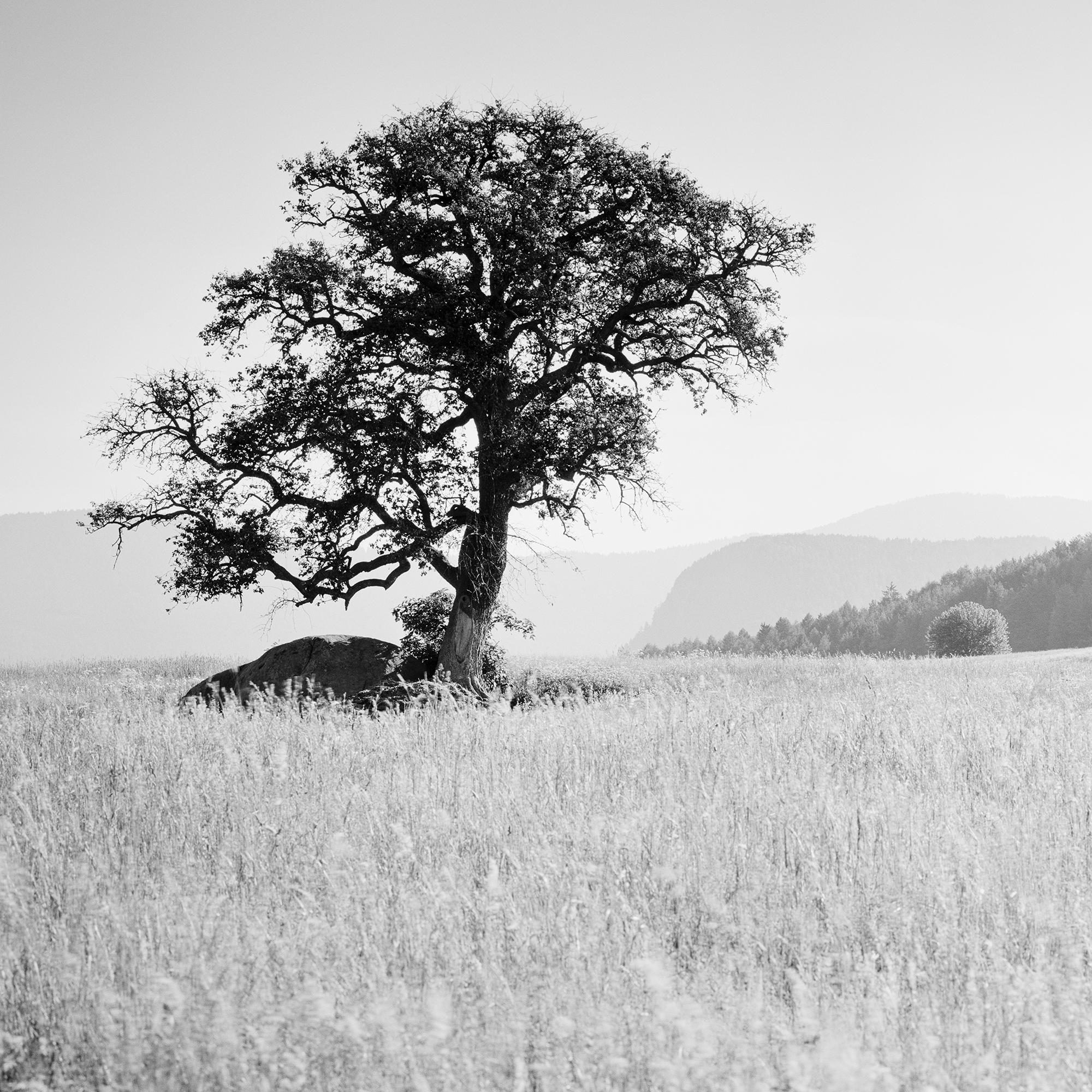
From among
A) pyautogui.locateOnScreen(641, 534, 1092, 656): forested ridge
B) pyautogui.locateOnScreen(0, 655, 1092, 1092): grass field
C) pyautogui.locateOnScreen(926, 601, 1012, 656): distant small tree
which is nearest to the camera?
pyautogui.locateOnScreen(0, 655, 1092, 1092): grass field

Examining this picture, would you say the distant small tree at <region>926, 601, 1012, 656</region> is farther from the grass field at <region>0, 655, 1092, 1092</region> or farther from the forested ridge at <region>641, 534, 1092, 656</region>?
the forested ridge at <region>641, 534, 1092, 656</region>

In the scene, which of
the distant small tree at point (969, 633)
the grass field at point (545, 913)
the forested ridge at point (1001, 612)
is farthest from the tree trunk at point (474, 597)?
the forested ridge at point (1001, 612)

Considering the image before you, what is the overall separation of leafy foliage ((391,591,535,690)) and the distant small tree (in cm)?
3698

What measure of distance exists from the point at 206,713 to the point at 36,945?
6.15 meters

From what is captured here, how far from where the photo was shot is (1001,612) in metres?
106

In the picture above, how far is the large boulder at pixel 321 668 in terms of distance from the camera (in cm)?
1805

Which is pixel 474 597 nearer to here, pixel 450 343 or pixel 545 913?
pixel 450 343

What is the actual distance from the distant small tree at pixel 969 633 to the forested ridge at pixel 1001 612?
54.2m

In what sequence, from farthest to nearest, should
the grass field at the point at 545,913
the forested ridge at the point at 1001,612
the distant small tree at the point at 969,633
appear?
the forested ridge at the point at 1001,612 < the distant small tree at the point at 969,633 < the grass field at the point at 545,913

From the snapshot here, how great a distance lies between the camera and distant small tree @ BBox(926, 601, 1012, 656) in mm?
49375

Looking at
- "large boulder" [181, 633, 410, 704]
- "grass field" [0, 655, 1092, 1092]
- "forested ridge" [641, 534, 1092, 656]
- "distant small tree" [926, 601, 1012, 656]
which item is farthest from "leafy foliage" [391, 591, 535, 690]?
"forested ridge" [641, 534, 1092, 656]

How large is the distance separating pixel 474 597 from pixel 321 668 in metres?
3.55

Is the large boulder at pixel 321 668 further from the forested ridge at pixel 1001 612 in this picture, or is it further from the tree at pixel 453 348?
the forested ridge at pixel 1001 612

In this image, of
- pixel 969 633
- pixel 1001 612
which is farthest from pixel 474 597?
pixel 1001 612
